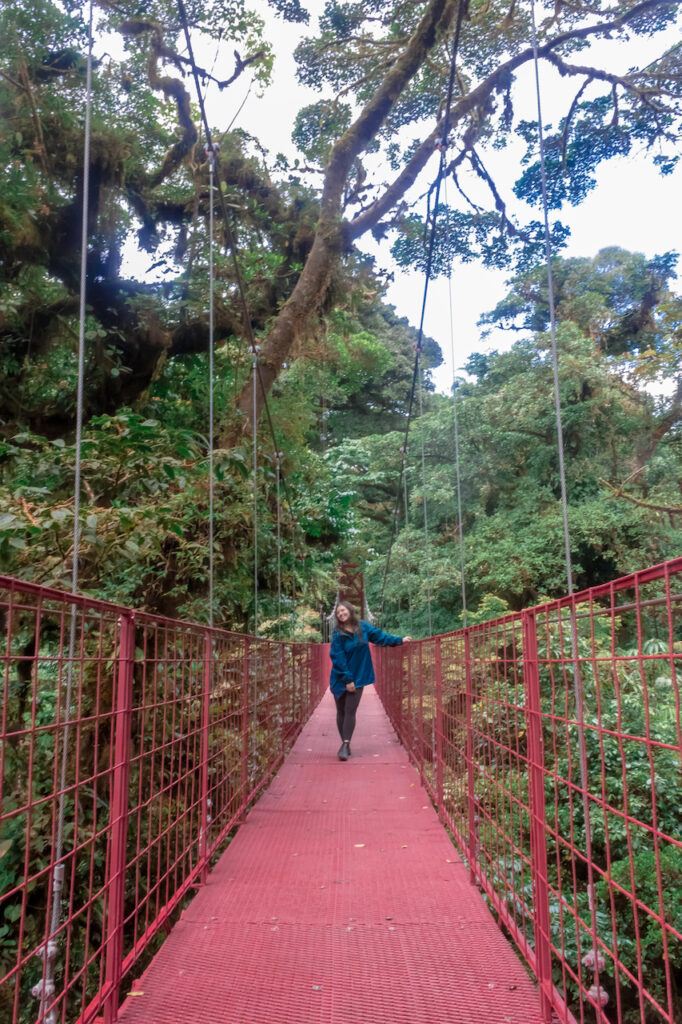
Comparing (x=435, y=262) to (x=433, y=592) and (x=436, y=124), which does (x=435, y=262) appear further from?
(x=433, y=592)

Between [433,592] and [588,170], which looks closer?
[588,170]

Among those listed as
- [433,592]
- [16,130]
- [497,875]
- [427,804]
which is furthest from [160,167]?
[433,592]

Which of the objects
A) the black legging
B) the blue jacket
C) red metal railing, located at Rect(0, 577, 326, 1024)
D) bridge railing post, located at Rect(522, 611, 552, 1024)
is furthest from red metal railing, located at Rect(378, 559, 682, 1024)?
red metal railing, located at Rect(0, 577, 326, 1024)

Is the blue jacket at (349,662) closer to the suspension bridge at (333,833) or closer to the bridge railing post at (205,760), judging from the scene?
the suspension bridge at (333,833)

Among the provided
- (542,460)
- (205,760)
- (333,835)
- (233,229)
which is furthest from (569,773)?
(542,460)

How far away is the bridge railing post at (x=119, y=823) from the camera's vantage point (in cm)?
136

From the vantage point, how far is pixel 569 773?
134 centimetres

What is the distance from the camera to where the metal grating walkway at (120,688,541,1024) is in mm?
1401

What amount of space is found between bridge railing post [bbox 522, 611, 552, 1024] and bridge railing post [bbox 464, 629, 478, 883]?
0.64 meters

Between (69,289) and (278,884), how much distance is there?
17.7 ft

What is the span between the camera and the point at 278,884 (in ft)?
7.00

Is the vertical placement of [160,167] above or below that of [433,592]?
above

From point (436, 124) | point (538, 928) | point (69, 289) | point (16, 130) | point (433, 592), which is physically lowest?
point (538, 928)

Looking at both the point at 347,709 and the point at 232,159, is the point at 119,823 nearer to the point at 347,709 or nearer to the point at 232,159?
the point at 347,709
